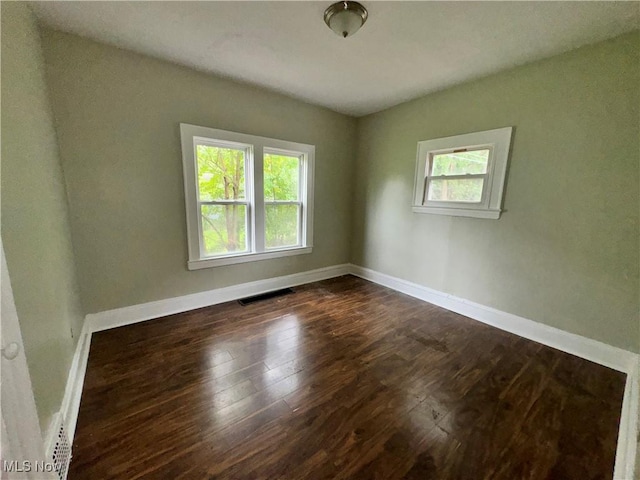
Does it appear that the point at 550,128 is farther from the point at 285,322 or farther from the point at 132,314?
the point at 132,314

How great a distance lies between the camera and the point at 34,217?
1295 mm

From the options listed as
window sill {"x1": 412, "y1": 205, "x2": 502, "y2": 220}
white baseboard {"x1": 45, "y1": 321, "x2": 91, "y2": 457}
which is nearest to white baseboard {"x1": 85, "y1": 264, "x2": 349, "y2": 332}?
white baseboard {"x1": 45, "y1": 321, "x2": 91, "y2": 457}

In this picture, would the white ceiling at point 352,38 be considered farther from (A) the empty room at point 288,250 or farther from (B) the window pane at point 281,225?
(B) the window pane at point 281,225

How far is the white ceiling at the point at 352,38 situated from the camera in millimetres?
1696

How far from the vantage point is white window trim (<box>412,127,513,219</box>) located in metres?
2.54

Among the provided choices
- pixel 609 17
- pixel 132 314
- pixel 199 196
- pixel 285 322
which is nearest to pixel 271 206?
pixel 199 196

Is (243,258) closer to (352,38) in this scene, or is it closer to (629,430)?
(352,38)

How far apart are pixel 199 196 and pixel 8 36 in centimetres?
166

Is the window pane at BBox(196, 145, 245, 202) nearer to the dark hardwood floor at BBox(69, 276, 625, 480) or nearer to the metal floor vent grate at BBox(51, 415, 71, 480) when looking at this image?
the dark hardwood floor at BBox(69, 276, 625, 480)

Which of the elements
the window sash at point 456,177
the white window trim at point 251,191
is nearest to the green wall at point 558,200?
the window sash at point 456,177

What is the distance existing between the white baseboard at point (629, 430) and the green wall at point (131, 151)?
10.7 ft

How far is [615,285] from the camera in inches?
80.0

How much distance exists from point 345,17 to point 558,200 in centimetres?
233

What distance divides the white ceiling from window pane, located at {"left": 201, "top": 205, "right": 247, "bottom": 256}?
1.44 metres
